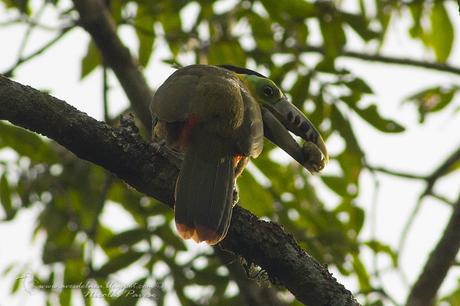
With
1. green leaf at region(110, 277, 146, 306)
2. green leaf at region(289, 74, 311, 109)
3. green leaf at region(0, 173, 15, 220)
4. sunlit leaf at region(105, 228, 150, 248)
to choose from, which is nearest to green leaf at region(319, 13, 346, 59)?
green leaf at region(289, 74, 311, 109)

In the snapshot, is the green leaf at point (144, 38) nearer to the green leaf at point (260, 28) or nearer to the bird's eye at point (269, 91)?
the green leaf at point (260, 28)

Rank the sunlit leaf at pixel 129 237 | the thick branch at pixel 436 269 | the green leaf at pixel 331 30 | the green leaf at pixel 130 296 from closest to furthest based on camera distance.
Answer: the green leaf at pixel 130 296 → the thick branch at pixel 436 269 → the sunlit leaf at pixel 129 237 → the green leaf at pixel 331 30

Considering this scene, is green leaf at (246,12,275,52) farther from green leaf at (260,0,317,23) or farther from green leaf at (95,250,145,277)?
green leaf at (95,250,145,277)

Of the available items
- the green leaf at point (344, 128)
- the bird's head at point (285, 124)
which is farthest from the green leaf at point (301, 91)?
the bird's head at point (285, 124)

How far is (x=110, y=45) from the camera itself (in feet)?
16.9

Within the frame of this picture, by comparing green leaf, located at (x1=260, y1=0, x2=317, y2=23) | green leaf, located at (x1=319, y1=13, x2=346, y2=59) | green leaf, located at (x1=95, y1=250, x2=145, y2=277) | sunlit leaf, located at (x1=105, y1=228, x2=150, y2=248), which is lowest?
green leaf, located at (x1=95, y1=250, x2=145, y2=277)

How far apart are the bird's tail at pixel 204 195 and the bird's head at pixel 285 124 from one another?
411 mm

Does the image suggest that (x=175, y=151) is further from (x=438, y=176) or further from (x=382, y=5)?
(x=382, y=5)

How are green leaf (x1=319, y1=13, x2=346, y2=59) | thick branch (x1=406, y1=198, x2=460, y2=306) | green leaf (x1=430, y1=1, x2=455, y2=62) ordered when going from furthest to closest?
green leaf (x1=430, y1=1, x2=455, y2=62)
green leaf (x1=319, y1=13, x2=346, y2=59)
thick branch (x1=406, y1=198, x2=460, y2=306)

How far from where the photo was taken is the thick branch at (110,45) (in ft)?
16.7

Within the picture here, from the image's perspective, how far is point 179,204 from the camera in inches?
137

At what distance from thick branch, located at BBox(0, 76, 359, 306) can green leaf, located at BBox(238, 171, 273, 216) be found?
152 cm

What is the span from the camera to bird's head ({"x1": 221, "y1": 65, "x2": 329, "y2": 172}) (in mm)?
4098

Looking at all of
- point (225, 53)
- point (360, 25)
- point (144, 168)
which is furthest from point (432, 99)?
point (144, 168)
